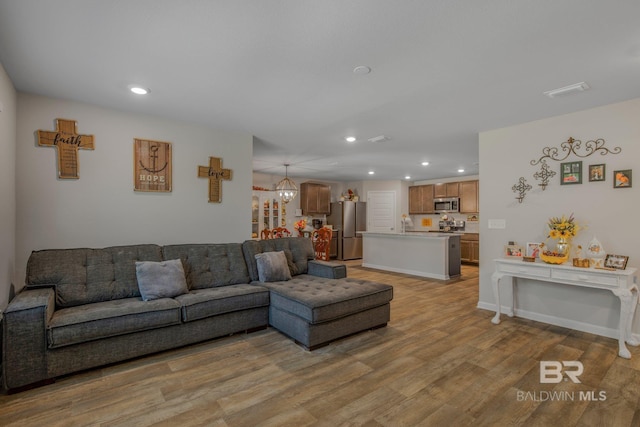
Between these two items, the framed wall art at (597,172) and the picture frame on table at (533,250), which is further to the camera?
the picture frame on table at (533,250)

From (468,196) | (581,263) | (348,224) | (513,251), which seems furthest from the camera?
(348,224)

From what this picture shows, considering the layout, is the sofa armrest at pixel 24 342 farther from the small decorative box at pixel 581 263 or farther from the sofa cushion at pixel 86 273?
the small decorative box at pixel 581 263

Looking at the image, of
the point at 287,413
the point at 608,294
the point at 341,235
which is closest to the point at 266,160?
the point at 341,235

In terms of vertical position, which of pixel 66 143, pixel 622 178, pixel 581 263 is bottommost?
pixel 581 263

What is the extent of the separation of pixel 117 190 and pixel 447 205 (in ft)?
25.4

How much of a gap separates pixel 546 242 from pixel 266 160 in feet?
16.2

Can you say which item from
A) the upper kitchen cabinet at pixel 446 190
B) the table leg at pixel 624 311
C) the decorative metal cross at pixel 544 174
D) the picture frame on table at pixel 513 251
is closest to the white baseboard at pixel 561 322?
the table leg at pixel 624 311

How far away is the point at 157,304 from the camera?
2.72 m

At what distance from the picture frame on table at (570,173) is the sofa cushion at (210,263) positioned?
12.6 ft

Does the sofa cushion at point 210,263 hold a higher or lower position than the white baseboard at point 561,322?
higher

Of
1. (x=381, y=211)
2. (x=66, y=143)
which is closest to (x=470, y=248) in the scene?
(x=381, y=211)

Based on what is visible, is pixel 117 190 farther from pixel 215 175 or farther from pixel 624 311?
pixel 624 311

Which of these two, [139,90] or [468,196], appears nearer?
[139,90]

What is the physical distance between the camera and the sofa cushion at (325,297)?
2855 mm
